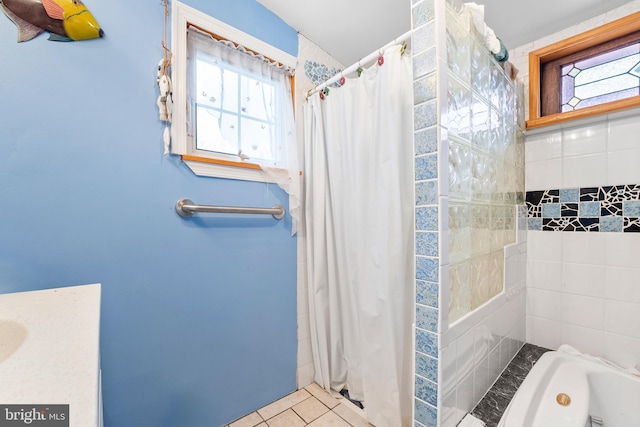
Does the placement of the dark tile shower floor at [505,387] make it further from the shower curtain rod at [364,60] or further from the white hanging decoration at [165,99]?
the white hanging decoration at [165,99]

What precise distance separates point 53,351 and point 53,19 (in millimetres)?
Result: 1035

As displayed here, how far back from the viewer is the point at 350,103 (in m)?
1.25

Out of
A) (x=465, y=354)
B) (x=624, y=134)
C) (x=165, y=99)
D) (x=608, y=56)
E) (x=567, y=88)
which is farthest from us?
(x=567, y=88)

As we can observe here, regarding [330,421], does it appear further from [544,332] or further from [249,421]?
[544,332]

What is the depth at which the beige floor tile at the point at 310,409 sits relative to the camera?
1220mm

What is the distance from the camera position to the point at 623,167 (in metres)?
1.14

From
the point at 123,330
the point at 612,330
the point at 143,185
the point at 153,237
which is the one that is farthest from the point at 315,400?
the point at 612,330

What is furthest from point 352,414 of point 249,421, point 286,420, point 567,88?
point 567,88

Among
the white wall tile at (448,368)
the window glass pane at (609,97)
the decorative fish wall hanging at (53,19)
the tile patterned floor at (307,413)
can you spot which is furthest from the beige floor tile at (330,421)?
the window glass pane at (609,97)

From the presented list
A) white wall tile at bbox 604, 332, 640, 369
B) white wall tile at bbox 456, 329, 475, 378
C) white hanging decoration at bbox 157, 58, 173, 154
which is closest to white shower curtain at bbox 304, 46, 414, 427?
white wall tile at bbox 456, 329, 475, 378

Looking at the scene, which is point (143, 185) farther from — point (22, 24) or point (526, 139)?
point (526, 139)

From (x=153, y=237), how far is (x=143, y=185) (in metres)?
0.21

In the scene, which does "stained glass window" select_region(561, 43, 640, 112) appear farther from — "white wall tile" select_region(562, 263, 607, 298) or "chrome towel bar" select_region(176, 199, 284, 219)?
"chrome towel bar" select_region(176, 199, 284, 219)

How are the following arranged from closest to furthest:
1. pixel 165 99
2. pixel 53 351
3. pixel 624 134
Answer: pixel 53 351, pixel 165 99, pixel 624 134
